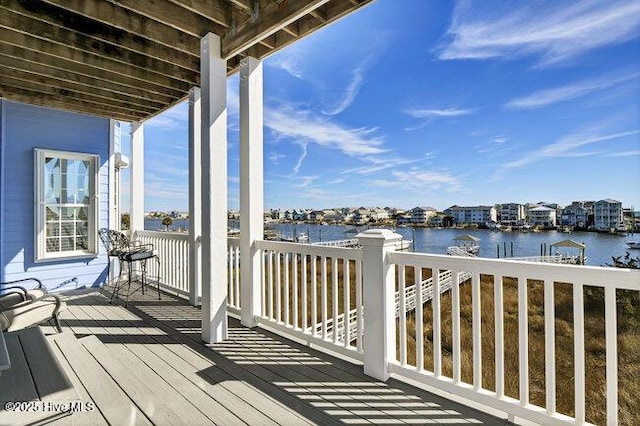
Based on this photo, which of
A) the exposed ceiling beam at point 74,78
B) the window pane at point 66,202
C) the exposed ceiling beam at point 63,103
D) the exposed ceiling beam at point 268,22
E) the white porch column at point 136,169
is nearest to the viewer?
the exposed ceiling beam at point 268,22

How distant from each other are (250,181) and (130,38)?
6.19 ft

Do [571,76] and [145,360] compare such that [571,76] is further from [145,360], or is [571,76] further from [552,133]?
[145,360]

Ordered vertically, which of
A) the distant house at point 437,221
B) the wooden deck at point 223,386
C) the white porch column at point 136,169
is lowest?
the wooden deck at point 223,386

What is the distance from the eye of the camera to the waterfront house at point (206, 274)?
75.0 inches

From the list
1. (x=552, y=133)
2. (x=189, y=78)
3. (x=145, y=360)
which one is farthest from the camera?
(x=552, y=133)

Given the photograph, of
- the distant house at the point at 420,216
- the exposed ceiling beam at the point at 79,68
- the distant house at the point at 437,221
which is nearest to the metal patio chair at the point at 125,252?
the exposed ceiling beam at the point at 79,68

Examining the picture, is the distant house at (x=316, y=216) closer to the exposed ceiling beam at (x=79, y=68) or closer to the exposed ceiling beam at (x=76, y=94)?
the exposed ceiling beam at (x=76, y=94)

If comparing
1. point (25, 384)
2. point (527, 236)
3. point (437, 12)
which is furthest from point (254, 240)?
point (437, 12)

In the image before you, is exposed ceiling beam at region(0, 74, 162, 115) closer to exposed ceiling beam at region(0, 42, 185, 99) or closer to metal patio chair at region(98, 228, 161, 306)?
exposed ceiling beam at region(0, 42, 185, 99)

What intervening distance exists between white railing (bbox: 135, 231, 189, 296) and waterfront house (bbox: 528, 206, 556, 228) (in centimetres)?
906

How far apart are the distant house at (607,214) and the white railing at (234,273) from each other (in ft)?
22.1

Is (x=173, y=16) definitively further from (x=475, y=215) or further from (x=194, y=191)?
(x=475, y=215)

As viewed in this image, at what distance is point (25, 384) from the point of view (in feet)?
4.71

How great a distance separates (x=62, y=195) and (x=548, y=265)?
6422mm
